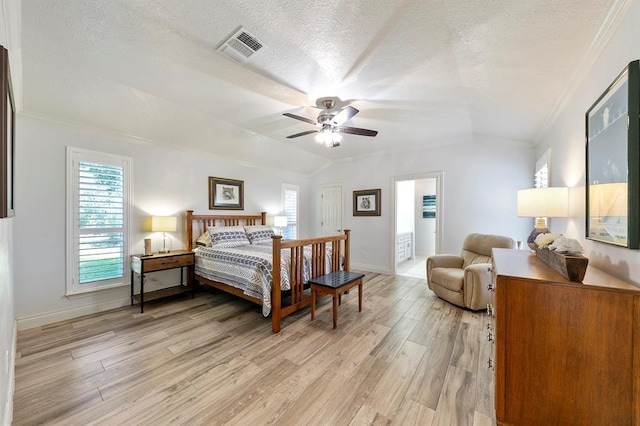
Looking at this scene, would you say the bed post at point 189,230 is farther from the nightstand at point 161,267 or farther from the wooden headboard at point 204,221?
the nightstand at point 161,267

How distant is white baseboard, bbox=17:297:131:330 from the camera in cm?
278

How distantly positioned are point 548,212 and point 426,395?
74.9 inches

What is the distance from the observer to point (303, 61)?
7.23ft

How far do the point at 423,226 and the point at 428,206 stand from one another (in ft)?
2.06

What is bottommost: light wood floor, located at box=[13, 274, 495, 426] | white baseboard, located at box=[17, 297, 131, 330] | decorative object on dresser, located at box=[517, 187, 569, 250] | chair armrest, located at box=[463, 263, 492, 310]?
light wood floor, located at box=[13, 274, 495, 426]

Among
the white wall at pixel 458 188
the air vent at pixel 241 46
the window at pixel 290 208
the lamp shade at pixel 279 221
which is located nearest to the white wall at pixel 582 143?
the white wall at pixel 458 188

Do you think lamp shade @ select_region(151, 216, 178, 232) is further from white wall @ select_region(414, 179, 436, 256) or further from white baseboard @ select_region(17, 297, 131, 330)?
white wall @ select_region(414, 179, 436, 256)

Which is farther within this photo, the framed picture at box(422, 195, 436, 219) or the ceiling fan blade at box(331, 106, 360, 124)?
the framed picture at box(422, 195, 436, 219)

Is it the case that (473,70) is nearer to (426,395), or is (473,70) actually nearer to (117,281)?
(426,395)

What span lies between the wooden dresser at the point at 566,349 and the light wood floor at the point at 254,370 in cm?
43

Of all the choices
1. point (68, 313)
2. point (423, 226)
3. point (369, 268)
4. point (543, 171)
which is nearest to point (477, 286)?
point (543, 171)

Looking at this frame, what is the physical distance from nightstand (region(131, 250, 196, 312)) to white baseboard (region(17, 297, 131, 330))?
185 mm

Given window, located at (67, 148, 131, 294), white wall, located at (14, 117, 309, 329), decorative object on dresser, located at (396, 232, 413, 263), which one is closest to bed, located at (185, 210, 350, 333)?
white wall, located at (14, 117, 309, 329)

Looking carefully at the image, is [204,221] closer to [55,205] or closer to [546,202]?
[55,205]
